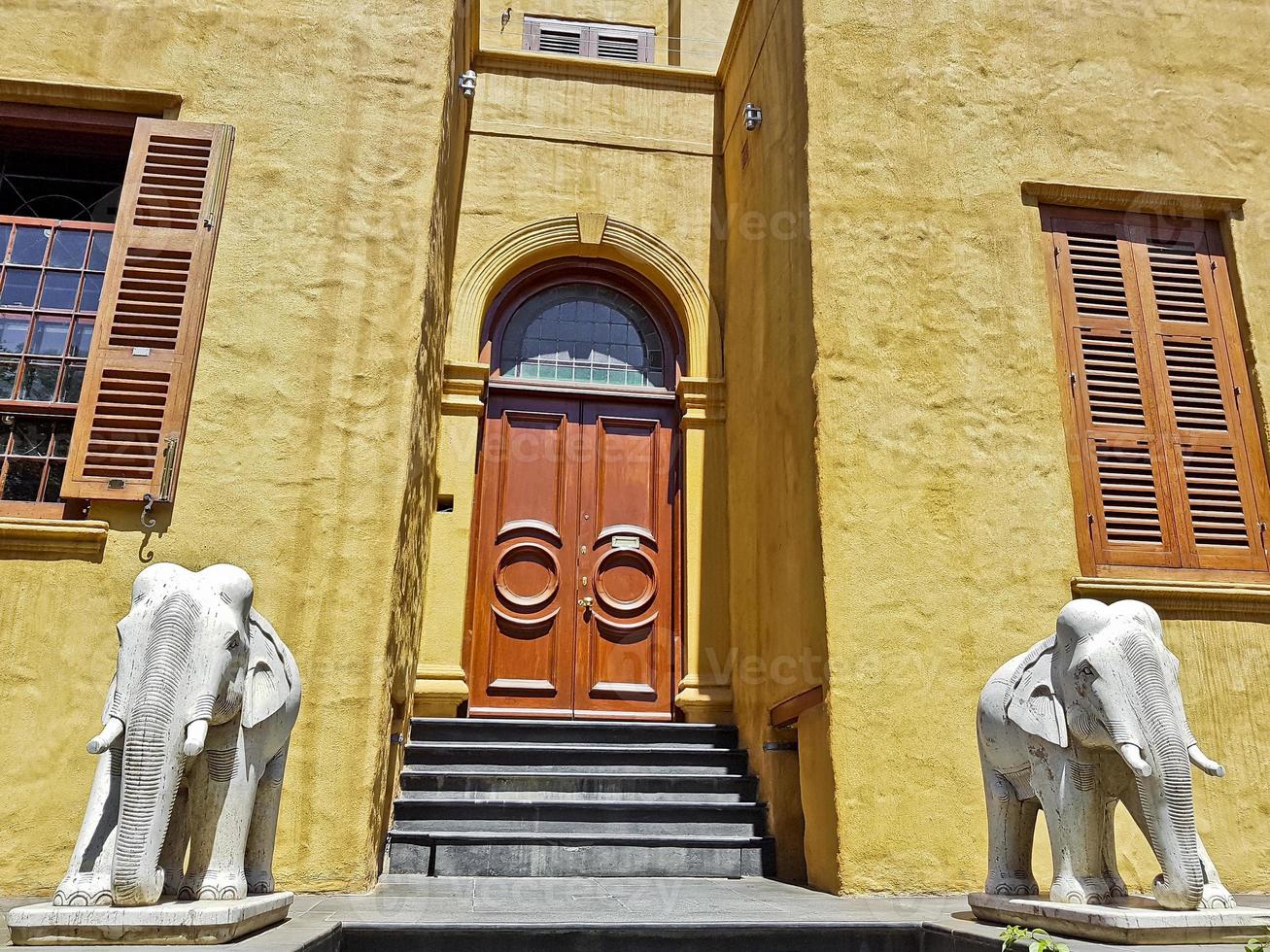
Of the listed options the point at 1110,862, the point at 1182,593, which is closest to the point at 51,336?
the point at 1110,862

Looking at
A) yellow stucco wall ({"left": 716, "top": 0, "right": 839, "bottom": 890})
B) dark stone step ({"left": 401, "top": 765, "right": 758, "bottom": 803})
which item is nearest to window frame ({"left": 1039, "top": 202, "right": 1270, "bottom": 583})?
yellow stucco wall ({"left": 716, "top": 0, "right": 839, "bottom": 890})

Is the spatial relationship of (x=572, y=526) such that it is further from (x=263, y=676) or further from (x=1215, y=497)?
(x=1215, y=497)

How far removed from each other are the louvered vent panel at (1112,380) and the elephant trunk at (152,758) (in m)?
5.05

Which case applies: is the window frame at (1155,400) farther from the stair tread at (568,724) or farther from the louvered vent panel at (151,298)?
the louvered vent panel at (151,298)

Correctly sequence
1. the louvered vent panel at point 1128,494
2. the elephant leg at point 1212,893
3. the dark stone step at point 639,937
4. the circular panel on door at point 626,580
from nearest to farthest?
the elephant leg at point 1212,893 < the dark stone step at point 639,937 < the louvered vent panel at point 1128,494 < the circular panel on door at point 626,580

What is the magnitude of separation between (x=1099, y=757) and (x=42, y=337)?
5675mm

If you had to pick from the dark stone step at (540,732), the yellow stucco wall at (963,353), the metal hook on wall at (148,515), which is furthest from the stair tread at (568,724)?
the metal hook on wall at (148,515)

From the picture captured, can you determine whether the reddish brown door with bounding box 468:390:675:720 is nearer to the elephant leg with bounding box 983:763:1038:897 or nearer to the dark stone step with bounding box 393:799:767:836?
the dark stone step with bounding box 393:799:767:836

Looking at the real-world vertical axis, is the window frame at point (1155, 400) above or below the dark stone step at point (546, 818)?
above

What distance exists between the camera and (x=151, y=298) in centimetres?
552

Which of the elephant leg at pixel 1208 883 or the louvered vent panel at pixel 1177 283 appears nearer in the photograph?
the elephant leg at pixel 1208 883

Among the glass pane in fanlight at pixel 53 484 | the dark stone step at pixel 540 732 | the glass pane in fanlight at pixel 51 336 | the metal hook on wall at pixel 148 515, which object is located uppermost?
the glass pane in fanlight at pixel 51 336

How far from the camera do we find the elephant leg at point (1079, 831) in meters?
3.39

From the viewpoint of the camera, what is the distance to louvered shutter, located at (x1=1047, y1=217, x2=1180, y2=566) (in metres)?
5.70
